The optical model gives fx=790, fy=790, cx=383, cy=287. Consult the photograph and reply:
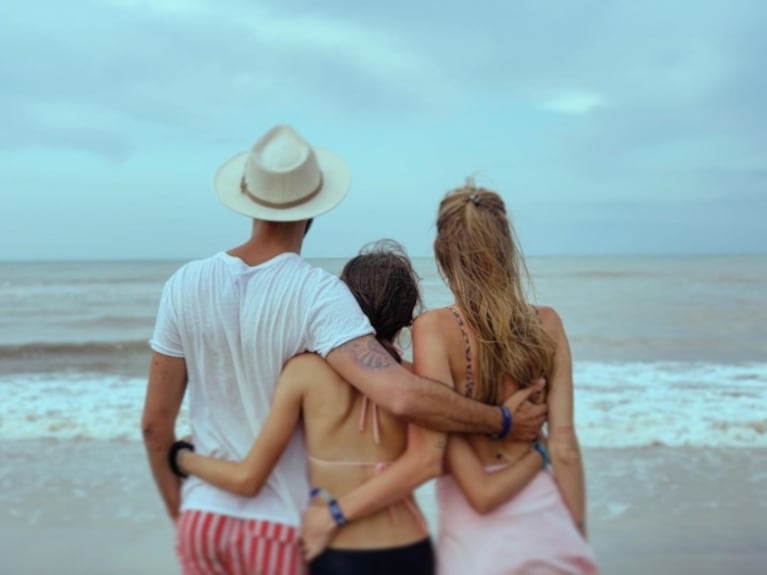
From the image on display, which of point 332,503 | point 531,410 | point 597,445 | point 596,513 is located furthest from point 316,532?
point 597,445

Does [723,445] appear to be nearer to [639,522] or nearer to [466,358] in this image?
[639,522]

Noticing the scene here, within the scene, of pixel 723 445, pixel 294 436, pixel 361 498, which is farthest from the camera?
pixel 723 445

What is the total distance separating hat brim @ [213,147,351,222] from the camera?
203cm

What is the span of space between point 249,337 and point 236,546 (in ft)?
1.69

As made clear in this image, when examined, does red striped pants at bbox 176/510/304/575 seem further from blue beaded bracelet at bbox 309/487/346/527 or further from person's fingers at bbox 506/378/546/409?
person's fingers at bbox 506/378/546/409

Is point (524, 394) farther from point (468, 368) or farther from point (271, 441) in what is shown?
point (271, 441)

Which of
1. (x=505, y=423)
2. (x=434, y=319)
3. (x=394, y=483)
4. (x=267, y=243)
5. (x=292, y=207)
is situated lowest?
(x=394, y=483)

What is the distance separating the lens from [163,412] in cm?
208

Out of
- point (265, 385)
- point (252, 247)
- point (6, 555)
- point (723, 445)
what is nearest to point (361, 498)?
point (265, 385)

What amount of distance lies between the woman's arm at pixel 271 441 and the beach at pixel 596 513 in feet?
8.32

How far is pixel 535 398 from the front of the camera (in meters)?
2.06

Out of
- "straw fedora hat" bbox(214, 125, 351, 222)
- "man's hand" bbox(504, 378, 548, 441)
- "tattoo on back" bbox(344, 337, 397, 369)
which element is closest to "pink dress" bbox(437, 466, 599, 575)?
"man's hand" bbox(504, 378, 548, 441)

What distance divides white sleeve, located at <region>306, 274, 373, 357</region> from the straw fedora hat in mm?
221

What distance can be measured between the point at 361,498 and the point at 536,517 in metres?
0.44
